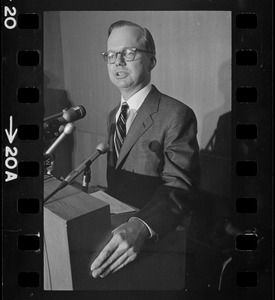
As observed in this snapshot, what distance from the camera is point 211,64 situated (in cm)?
87

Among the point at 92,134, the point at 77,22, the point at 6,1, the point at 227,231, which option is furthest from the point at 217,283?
the point at 6,1

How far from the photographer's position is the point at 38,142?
888mm

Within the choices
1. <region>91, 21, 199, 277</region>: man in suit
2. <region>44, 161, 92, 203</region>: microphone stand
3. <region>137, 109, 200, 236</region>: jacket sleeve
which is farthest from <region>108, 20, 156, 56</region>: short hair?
<region>44, 161, 92, 203</region>: microphone stand

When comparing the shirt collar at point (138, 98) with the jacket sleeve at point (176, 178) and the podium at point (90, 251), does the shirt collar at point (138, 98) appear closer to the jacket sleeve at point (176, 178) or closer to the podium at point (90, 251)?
the jacket sleeve at point (176, 178)

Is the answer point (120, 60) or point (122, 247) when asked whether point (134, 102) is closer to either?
point (120, 60)

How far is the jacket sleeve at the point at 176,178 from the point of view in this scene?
879 mm

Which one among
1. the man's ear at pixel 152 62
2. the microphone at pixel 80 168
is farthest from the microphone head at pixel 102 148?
the man's ear at pixel 152 62

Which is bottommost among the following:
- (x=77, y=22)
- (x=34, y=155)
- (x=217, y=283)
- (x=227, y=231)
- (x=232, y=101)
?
(x=217, y=283)

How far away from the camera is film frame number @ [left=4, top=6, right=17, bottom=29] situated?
2.85 ft

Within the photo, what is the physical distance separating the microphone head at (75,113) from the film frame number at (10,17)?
230mm

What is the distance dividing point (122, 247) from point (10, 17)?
59 centimetres

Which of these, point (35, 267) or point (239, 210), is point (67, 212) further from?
point (239, 210)

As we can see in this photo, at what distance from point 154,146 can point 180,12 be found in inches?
12.3

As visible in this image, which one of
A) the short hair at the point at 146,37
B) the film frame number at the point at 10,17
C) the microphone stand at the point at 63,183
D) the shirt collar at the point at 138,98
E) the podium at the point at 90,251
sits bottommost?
the podium at the point at 90,251
